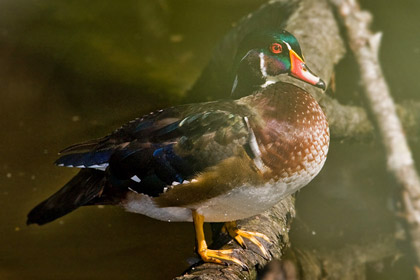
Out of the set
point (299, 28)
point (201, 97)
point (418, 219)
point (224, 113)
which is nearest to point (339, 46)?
point (299, 28)

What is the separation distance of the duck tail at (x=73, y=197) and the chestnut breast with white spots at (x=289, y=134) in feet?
1.57

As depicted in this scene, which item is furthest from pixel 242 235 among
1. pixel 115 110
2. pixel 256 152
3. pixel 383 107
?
pixel 383 107

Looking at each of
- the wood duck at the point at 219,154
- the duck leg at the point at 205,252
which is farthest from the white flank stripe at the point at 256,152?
the duck leg at the point at 205,252

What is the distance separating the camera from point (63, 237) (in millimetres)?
2223

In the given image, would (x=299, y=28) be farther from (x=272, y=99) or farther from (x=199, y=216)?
(x=199, y=216)

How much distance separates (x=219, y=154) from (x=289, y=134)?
210mm

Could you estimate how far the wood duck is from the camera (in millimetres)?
1736

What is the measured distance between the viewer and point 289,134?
1.80 meters

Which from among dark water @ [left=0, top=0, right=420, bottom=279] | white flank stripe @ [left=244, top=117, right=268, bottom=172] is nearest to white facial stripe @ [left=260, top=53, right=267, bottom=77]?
white flank stripe @ [left=244, top=117, right=268, bottom=172]

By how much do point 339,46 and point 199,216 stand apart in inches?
57.0

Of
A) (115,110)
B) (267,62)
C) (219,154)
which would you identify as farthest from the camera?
(115,110)

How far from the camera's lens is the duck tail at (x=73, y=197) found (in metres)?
1.89

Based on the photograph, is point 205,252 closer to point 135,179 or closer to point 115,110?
point 135,179

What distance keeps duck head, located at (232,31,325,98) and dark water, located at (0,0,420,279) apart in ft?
1.88
